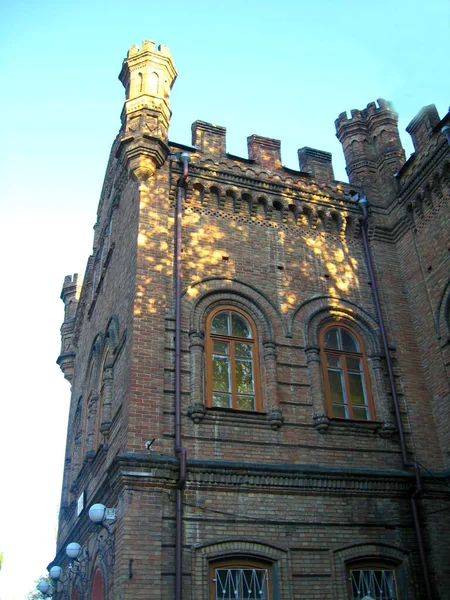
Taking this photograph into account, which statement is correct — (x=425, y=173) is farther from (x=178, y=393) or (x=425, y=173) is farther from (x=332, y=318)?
(x=178, y=393)

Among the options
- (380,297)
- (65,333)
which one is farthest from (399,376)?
(65,333)

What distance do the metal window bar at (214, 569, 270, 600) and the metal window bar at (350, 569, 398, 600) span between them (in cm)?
147

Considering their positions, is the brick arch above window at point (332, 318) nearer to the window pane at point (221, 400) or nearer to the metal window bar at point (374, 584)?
the window pane at point (221, 400)

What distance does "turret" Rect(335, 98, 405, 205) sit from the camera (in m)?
14.7

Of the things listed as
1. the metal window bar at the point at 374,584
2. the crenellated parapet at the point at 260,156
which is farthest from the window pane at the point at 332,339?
the metal window bar at the point at 374,584

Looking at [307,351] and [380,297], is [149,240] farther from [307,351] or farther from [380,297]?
[380,297]

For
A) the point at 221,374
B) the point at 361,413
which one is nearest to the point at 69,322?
the point at 221,374

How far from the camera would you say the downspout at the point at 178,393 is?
8.69 metres

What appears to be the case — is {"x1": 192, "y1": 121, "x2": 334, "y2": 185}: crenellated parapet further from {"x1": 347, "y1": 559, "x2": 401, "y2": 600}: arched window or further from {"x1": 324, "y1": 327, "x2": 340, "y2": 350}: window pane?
{"x1": 347, "y1": 559, "x2": 401, "y2": 600}: arched window

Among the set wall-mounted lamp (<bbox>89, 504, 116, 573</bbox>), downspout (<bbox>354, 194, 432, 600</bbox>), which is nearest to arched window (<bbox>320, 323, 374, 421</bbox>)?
downspout (<bbox>354, 194, 432, 600</bbox>)

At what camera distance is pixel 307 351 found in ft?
38.2

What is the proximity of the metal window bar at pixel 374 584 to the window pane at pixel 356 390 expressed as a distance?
115 inches

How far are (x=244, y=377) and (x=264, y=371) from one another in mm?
378

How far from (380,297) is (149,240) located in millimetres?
5006
